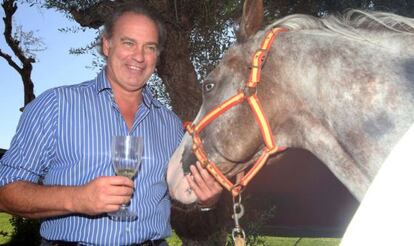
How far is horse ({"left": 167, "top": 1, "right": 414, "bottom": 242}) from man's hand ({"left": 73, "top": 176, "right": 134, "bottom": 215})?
73 cm

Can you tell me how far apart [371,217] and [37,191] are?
212 centimetres

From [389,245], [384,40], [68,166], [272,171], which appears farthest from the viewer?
[272,171]

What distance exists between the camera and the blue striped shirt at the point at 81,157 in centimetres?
268

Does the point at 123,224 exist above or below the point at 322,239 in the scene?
above

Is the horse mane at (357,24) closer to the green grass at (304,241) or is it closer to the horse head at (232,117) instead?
the horse head at (232,117)

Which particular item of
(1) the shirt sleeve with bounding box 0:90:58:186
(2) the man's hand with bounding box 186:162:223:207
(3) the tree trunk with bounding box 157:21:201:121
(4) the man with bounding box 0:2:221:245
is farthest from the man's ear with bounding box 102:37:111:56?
(3) the tree trunk with bounding box 157:21:201:121

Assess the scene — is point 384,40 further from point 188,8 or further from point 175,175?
point 188,8

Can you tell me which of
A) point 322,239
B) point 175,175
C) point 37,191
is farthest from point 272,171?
point 37,191

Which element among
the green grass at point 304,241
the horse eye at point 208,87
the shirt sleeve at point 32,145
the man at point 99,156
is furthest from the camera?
the green grass at point 304,241

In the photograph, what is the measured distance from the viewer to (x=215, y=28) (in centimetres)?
695

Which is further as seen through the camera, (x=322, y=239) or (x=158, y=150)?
(x=322, y=239)

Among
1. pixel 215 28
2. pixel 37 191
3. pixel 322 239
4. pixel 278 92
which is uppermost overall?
pixel 215 28

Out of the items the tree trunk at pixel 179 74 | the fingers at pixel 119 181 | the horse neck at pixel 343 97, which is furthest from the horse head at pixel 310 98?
the tree trunk at pixel 179 74

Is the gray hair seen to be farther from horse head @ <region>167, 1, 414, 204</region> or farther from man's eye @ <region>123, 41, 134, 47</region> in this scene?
horse head @ <region>167, 1, 414, 204</region>
